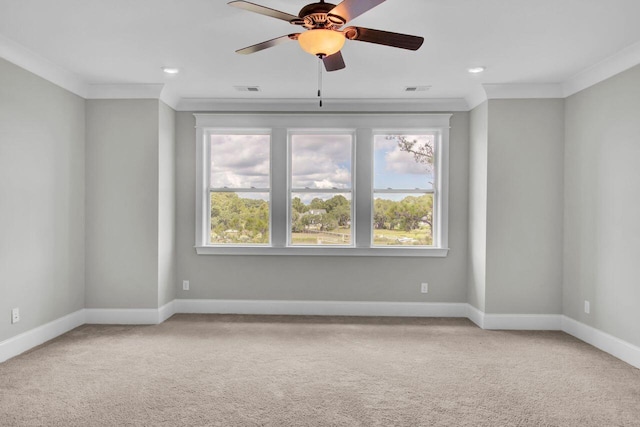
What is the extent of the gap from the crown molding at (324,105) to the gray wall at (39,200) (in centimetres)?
135

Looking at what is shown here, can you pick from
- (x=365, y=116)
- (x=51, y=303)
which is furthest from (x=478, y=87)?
(x=51, y=303)

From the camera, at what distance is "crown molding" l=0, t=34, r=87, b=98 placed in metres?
3.40

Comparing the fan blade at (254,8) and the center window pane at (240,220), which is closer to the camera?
the fan blade at (254,8)

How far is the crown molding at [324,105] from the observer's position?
507cm

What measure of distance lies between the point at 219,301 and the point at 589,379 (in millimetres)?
3876

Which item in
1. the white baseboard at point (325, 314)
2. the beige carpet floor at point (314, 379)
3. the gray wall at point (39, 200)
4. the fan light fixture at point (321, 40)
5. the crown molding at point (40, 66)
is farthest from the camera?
the white baseboard at point (325, 314)

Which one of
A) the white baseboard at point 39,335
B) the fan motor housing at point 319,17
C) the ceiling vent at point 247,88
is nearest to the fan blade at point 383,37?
the fan motor housing at point 319,17

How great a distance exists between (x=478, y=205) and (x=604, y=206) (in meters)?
1.23

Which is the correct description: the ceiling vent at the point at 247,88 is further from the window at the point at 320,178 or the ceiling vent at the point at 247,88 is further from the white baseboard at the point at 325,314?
the white baseboard at the point at 325,314

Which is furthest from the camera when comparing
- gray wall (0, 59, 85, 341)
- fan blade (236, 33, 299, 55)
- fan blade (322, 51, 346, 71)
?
gray wall (0, 59, 85, 341)

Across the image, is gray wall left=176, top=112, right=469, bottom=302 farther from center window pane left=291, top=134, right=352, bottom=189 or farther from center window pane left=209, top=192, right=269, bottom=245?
center window pane left=291, top=134, right=352, bottom=189

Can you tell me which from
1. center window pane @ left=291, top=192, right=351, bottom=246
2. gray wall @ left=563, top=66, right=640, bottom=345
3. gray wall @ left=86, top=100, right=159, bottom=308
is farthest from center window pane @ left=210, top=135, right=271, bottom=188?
gray wall @ left=563, top=66, right=640, bottom=345

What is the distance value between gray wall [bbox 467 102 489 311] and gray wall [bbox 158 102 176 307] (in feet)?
11.9

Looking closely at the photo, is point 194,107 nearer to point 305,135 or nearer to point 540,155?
point 305,135
